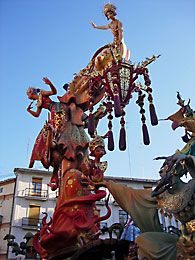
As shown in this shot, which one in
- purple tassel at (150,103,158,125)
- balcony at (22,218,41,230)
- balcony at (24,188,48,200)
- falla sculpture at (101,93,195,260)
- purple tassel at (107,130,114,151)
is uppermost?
balcony at (24,188,48,200)

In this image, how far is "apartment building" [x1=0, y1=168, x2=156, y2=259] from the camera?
19.4 m

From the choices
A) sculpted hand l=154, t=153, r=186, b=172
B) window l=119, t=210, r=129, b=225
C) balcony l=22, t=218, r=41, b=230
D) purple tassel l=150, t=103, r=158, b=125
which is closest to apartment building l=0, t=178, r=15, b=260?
balcony l=22, t=218, r=41, b=230

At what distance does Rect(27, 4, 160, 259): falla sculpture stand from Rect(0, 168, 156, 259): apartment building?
11.1 meters

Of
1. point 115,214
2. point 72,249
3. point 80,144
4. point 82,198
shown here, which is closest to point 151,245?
point 72,249

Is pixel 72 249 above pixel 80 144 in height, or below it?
below

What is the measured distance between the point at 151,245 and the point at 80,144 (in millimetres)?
4029

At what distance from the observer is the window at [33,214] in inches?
768

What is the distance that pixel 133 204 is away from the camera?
18.9 ft

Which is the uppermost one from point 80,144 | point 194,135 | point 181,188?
point 80,144

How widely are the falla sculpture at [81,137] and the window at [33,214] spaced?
38.0 ft

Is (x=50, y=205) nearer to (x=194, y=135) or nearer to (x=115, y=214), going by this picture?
(x=115, y=214)

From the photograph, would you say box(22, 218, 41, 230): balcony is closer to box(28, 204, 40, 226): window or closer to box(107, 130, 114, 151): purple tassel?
box(28, 204, 40, 226): window

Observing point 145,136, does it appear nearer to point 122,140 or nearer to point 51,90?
point 122,140

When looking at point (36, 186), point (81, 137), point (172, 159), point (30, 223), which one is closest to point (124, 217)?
point (81, 137)
